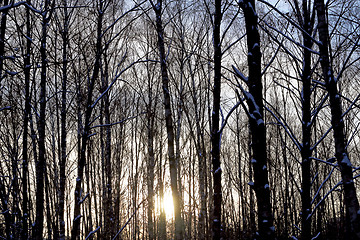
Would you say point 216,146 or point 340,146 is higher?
point 216,146

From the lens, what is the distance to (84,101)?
11234 millimetres

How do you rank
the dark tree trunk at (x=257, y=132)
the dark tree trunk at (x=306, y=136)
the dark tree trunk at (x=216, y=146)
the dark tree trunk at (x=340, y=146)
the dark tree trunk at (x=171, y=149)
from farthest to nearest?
1. the dark tree trunk at (x=171, y=149)
2. the dark tree trunk at (x=306, y=136)
3. the dark tree trunk at (x=216, y=146)
4. the dark tree trunk at (x=340, y=146)
5. the dark tree trunk at (x=257, y=132)

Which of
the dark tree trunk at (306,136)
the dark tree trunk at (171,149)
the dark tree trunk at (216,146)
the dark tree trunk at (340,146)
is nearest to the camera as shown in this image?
the dark tree trunk at (340,146)

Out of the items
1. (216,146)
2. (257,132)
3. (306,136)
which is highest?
(306,136)

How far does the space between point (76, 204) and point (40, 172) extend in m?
1.41

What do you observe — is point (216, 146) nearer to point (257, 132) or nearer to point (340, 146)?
point (257, 132)

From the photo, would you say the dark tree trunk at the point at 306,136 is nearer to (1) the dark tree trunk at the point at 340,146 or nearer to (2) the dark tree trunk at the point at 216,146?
(1) the dark tree trunk at the point at 340,146

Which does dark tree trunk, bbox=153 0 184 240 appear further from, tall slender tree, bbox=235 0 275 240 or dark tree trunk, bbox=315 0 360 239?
dark tree trunk, bbox=315 0 360 239

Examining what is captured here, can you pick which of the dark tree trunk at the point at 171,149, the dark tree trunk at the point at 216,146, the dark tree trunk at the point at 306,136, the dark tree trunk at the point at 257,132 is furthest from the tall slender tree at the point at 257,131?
the dark tree trunk at the point at 171,149

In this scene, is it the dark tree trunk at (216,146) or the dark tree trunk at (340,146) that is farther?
the dark tree trunk at (216,146)

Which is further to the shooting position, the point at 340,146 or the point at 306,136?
the point at 306,136

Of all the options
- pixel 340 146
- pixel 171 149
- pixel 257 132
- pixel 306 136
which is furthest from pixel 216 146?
Answer: pixel 340 146

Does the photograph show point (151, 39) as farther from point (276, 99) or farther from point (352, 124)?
point (352, 124)

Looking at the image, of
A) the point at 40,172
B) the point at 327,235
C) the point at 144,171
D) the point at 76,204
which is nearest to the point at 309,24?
the point at 76,204
